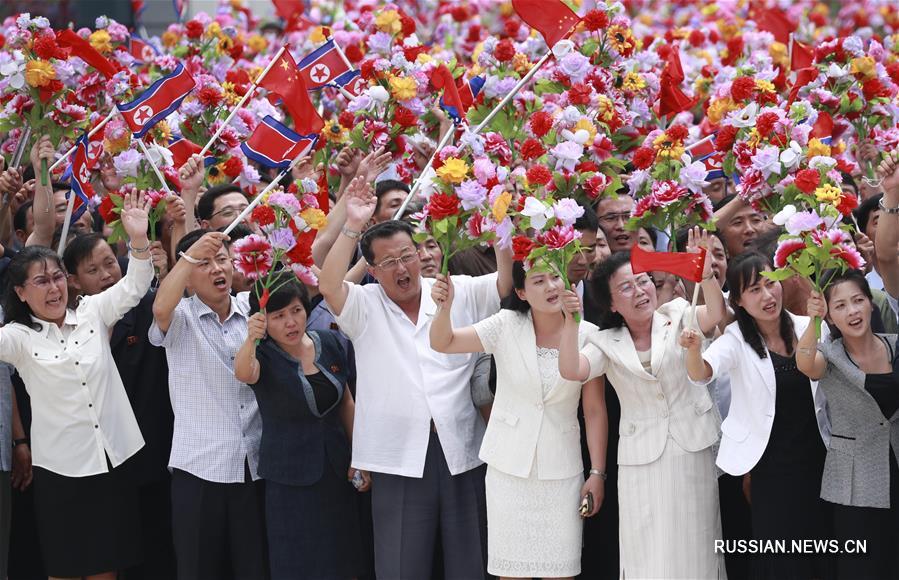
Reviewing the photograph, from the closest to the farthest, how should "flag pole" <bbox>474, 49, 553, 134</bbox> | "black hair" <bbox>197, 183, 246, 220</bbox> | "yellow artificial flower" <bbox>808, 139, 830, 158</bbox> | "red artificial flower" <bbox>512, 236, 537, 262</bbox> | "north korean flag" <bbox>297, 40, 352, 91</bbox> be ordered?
1. "red artificial flower" <bbox>512, 236, 537, 262</bbox>
2. "yellow artificial flower" <bbox>808, 139, 830, 158</bbox>
3. "flag pole" <bbox>474, 49, 553, 134</bbox>
4. "black hair" <bbox>197, 183, 246, 220</bbox>
5. "north korean flag" <bbox>297, 40, 352, 91</bbox>

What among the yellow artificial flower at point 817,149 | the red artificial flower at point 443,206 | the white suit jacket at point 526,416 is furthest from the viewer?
the yellow artificial flower at point 817,149

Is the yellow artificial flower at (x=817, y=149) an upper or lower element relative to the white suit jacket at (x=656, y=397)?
upper

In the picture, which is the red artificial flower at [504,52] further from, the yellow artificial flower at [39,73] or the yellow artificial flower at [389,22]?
the yellow artificial flower at [39,73]

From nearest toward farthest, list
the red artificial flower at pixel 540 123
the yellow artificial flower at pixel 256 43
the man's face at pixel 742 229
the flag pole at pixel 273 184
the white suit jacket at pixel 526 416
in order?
the white suit jacket at pixel 526 416, the flag pole at pixel 273 184, the red artificial flower at pixel 540 123, the man's face at pixel 742 229, the yellow artificial flower at pixel 256 43

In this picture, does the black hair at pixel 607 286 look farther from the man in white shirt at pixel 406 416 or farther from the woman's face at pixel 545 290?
the man in white shirt at pixel 406 416

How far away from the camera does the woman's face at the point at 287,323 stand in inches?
198

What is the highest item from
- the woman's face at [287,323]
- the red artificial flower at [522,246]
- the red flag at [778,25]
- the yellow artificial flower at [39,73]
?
the red flag at [778,25]

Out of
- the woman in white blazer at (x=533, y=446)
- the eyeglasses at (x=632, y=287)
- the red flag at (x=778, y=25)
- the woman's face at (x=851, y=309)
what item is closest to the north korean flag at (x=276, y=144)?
the woman in white blazer at (x=533, y=446)

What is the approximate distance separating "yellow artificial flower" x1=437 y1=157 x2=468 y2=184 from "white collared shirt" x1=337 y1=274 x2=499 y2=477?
0.71 meters

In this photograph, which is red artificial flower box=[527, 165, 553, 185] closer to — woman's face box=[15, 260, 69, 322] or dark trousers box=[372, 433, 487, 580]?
dark trousers box=[372, 433, 487, 580]

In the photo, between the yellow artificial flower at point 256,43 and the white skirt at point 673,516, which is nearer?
→ the white skirt at point 673,516

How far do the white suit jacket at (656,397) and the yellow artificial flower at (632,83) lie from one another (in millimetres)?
2011

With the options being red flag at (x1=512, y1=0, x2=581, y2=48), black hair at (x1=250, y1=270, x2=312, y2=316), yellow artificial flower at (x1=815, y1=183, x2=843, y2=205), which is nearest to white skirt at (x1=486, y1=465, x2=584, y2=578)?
black hair at (x1=250, y1=270, x2=312, y2=316)

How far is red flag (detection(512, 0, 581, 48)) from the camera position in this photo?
19.1ft
